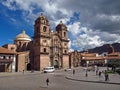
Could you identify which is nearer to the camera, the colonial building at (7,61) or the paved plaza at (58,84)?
the paved plaza at (58,84)

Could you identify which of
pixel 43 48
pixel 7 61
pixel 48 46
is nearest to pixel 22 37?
pixel 48 46

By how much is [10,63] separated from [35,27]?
18.0 metres

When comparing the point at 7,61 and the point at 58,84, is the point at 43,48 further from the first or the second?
the point at 58,84

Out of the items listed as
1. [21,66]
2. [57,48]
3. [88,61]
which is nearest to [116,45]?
[88,61]

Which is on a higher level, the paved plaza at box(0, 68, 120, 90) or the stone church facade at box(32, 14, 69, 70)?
the stone church facade at box(32, 14, 69, 70)

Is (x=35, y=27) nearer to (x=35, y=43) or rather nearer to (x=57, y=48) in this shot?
(x=35, y=43)

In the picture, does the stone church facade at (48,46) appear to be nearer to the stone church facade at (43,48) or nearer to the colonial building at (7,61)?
the stone church facade at (43,48)

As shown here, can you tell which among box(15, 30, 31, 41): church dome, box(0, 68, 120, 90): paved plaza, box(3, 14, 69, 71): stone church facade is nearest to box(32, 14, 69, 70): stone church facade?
box(3, 14, 69, 71): stone church facade

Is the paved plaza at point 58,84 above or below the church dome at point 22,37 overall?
below

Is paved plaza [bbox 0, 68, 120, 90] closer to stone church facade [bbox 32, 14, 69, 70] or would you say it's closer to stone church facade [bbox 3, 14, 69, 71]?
stone church facade [bbox 3, 14, 69, 71]

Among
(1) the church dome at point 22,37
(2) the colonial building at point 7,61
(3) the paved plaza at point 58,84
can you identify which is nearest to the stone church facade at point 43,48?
(1) the church dome at point 22,37

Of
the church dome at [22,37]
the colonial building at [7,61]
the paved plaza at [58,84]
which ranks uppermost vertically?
the church dome at [22,37]

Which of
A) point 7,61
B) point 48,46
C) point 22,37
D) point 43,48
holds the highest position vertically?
point 22,37

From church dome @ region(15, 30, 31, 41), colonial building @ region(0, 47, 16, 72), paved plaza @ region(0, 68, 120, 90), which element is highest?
church dome @ region(15, 30, 31, 41)
